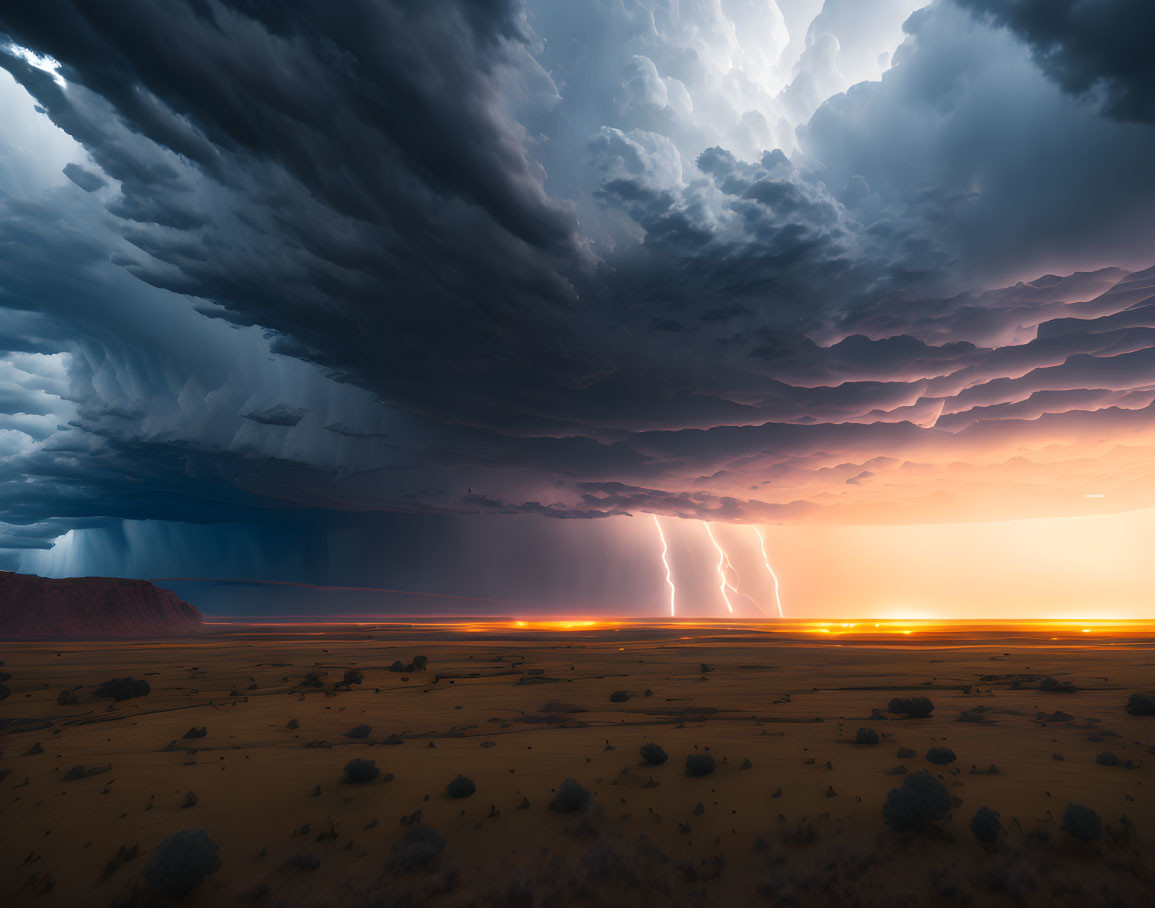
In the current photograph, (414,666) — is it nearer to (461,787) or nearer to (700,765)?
(461,787)

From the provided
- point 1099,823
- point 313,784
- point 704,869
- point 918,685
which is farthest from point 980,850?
point 918,685

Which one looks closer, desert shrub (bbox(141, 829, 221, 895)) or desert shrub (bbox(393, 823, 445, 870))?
desert shrub (bbox(141, 829, 221, 895))

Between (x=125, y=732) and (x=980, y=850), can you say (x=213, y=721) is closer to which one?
(x=125, y=732)

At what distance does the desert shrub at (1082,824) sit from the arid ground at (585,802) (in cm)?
7

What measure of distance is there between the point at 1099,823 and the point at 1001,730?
8.00 metres

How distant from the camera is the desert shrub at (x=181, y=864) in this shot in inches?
299

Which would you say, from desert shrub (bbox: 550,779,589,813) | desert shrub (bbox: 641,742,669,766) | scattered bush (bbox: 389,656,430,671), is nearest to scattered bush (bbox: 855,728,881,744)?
desert shrub (bbox: 641,742,669,766)

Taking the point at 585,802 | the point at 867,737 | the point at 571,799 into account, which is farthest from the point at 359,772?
the point at 867,737

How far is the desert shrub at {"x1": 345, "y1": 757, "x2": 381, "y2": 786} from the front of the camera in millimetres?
11453

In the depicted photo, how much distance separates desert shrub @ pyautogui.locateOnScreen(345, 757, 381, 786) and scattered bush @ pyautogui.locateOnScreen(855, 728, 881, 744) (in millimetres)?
11618

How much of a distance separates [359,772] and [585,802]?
194 inches

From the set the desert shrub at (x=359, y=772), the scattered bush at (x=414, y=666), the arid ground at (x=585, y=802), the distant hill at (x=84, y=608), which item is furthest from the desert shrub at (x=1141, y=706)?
the distant hill at (x=84, y=608)

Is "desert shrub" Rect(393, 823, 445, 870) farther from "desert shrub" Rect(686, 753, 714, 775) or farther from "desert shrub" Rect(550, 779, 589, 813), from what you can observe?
"desert shrub" Rect(686, 753, 714, 775)

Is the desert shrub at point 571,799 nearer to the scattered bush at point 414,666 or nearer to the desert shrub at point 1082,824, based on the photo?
the desert shrub at point 1082,824
